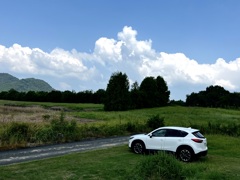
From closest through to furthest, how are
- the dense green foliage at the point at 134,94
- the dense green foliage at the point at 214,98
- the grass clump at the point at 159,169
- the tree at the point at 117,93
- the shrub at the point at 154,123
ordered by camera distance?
the grass clump at the point at 159,169
the shrub at the point at 154,123
the tree at the point at 117,93
the dense green foliage at the point at 134,94
the dense green foliage at the point at 214,98

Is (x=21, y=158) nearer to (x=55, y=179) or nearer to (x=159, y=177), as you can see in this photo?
(x=55, y=179)

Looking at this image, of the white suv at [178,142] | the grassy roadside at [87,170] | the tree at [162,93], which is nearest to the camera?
the grassy roadside at [87,170]

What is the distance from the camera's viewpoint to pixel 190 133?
16.3 m

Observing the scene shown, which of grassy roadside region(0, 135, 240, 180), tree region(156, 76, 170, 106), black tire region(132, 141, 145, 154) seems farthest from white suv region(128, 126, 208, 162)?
tree region(156, 76, 170, 106)

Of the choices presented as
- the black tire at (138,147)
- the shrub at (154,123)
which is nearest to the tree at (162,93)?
the shrub at (154,123)

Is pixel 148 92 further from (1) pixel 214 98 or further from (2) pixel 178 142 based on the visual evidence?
(2) pixel 178 142

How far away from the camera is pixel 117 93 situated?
3236 inches

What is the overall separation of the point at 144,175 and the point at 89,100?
4359 inches

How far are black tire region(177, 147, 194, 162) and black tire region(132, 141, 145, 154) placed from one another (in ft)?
7.75

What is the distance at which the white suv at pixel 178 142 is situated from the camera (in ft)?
52.6

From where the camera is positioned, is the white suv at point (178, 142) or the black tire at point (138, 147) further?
the black tire at point (138, 147)

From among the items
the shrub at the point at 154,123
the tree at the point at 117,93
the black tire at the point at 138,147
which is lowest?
the black tire at the point at 138,147

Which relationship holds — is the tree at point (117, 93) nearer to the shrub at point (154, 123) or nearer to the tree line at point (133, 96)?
the tree line at point (133, 96)

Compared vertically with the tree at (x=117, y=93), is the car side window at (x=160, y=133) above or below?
below
